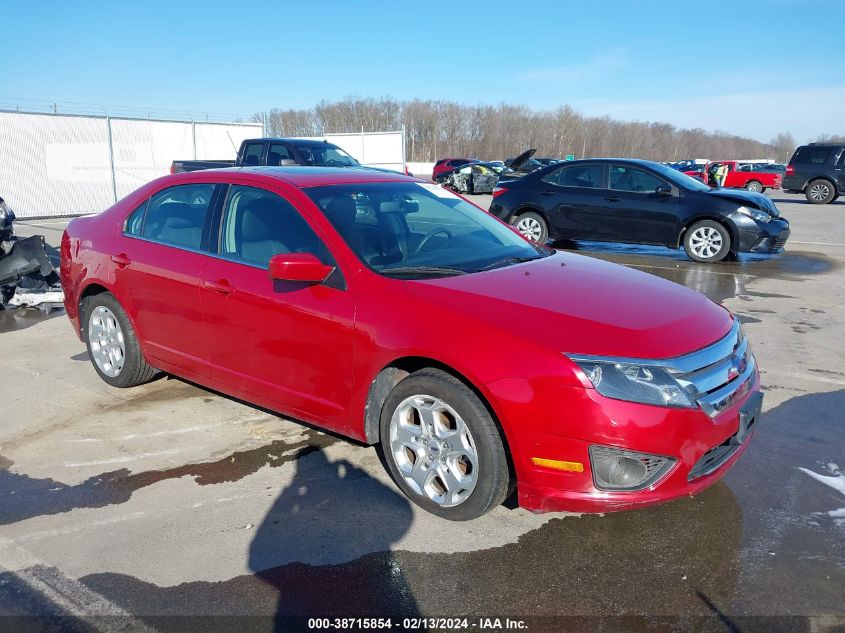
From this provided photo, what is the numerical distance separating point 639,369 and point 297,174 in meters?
2.51

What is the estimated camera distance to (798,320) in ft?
23.8

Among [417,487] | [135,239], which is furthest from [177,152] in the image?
[417,487]

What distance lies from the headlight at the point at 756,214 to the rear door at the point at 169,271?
8813mm

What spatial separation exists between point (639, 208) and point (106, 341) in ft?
27.8

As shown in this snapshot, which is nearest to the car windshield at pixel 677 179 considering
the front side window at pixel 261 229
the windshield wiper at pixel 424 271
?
the windshield wiper at pixel 424 271

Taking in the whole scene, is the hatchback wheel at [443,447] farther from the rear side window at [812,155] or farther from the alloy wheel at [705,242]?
the rear side window at [812,155]

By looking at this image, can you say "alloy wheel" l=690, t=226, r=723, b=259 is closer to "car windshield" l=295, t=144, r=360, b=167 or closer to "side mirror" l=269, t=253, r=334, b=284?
"car windshield" l=295, t=144, r=360, b=167

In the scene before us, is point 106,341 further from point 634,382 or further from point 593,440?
point 634,382

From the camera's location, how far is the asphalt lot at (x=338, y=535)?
2748 mm

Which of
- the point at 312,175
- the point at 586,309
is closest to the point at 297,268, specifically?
the point at 312,175

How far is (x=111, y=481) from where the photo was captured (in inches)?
149

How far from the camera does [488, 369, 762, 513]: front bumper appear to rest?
9.39 ft

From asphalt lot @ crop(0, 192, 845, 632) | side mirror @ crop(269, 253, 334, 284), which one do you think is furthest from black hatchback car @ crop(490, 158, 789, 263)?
side mirror @ crop(269, 253, 334, 284)

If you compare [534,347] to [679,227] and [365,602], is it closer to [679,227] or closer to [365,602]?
[365,602]
